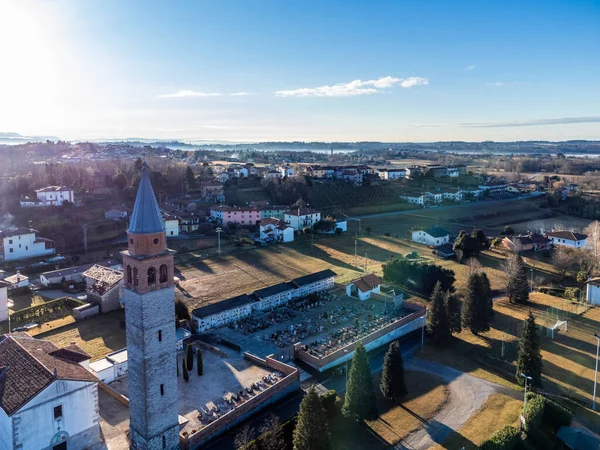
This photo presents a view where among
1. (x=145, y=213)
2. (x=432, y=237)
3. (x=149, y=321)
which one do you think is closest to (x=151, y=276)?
(x=149, y=321)

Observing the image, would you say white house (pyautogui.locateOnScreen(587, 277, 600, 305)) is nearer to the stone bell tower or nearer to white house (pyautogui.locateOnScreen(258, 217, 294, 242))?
white house (pyautogui.locateOnScreen(258, 217, 294, 242))

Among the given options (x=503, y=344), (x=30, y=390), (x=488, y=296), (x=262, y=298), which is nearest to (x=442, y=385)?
(x=503, y=344)

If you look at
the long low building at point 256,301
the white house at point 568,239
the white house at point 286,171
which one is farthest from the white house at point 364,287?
the white house at point 286,171

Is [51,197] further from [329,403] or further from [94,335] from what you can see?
[329,403]

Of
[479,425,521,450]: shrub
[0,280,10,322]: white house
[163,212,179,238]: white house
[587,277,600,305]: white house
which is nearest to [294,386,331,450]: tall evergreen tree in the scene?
[479,425,521,450]: shrub

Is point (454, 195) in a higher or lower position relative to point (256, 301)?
higher
